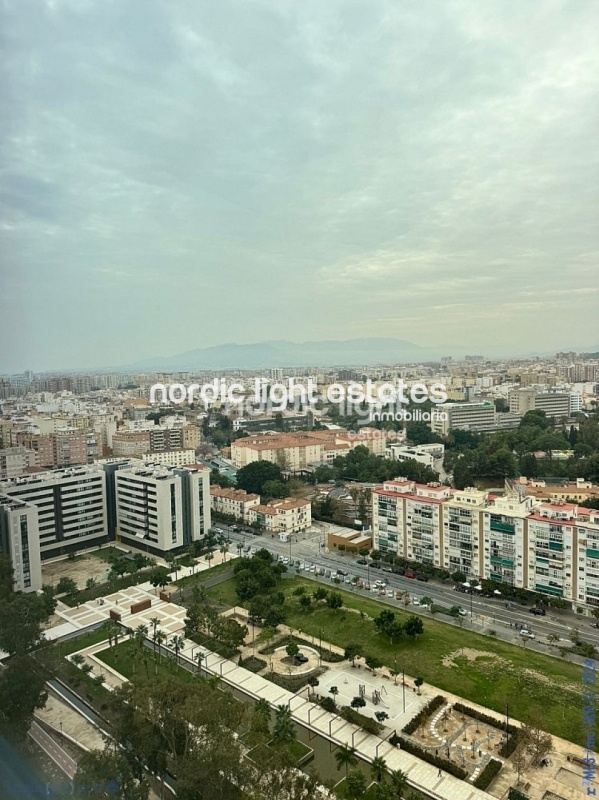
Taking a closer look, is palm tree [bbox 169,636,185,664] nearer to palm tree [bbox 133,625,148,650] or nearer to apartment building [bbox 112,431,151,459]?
palm tree [bbox 133,625,148,650]

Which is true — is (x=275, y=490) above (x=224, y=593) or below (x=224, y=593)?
above

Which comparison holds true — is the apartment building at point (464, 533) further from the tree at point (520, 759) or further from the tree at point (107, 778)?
the tree at point (107, 778)

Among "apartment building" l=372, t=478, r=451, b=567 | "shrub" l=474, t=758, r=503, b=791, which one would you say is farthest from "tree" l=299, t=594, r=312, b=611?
"shrub" l=474, t=758, r=503, b=791

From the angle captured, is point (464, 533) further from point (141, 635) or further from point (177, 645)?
point (141, 635)

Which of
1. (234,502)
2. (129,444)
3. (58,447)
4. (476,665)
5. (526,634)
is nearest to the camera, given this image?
(476,665)

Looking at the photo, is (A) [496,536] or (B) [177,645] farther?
(A) [496,536]

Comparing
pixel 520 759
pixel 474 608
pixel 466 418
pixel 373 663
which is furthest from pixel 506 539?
pixel 466 418

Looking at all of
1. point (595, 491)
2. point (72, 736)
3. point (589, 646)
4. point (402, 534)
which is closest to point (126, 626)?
point (72, 736)
